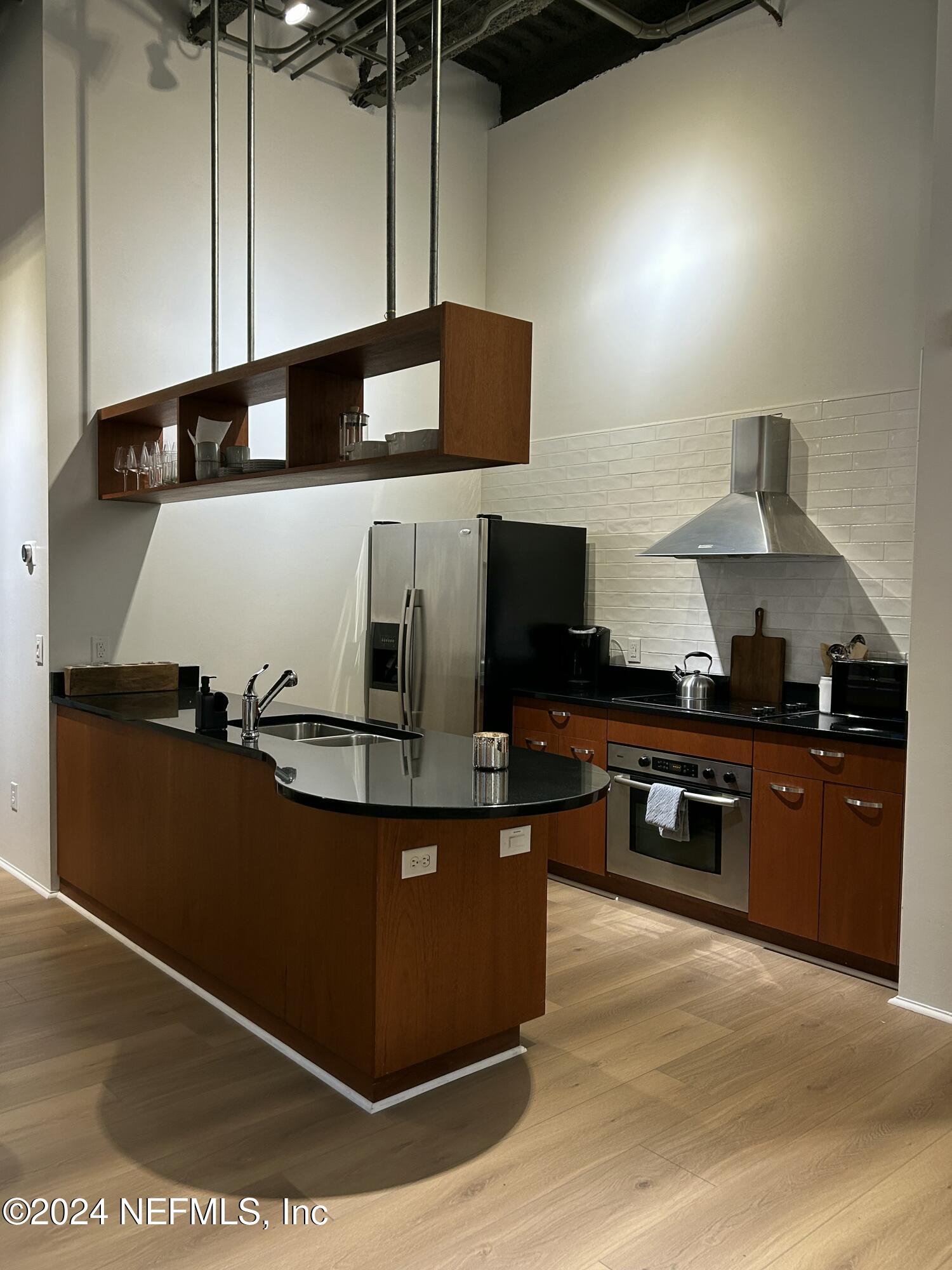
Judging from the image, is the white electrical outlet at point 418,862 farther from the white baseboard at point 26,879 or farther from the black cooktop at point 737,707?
the white baseboard at point 26,879

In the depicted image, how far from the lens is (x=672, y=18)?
5203mm

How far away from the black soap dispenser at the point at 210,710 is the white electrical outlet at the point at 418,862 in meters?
1.18

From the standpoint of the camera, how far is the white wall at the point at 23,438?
4609 millimetres

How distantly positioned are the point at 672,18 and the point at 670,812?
4.00 meters

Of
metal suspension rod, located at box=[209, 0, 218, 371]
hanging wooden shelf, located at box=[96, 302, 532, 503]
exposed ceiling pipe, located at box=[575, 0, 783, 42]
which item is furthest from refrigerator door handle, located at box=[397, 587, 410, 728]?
exposed ceiling pipe, located at box=[575, 0, 783, 42]

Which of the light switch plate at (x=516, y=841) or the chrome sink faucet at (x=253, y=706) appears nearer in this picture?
the light switch plate at (x=516, y=841)

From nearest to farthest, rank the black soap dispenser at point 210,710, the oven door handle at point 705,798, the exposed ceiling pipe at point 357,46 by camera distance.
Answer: the black soap dispenser at point 210,710 → the oven door handle at point 705,798 → the exposed ceiling pipe at point 357,46

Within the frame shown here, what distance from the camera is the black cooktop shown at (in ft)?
14.3

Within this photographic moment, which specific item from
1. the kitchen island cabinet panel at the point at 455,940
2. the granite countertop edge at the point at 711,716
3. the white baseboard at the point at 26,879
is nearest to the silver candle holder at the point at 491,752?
the kitchen island cabinet panel at the point at 455,940

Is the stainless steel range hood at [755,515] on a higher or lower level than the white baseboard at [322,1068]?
higher

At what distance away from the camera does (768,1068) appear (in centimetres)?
316

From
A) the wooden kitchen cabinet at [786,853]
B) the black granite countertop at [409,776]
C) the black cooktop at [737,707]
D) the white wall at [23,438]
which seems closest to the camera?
the black granite countertop at [409,776]

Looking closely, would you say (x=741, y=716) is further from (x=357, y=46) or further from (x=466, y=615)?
(x=357, y=46)

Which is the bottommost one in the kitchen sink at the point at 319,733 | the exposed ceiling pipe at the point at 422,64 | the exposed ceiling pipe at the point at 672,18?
the kitchen sink at the point at 319,733
